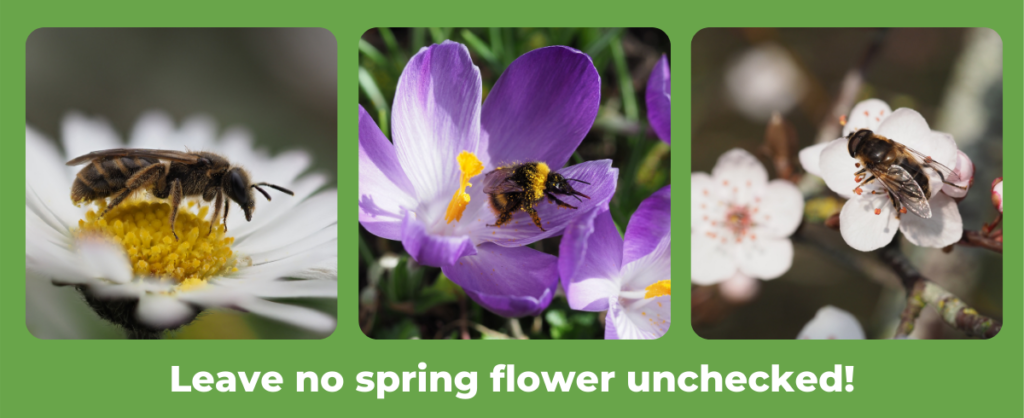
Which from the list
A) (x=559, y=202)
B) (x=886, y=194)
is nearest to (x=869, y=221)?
(x=886, y=194)

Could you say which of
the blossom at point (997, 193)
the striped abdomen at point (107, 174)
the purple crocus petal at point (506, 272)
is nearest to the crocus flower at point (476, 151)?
the purple crocus petal at point (506, 272)

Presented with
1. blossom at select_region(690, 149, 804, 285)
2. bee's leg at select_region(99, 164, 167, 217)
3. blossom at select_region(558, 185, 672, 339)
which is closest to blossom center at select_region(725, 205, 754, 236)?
blossom at select_region(690, 149, 804, 285)

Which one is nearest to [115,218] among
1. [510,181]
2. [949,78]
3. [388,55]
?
[388,55]

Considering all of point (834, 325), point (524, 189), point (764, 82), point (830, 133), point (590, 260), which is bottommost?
point (834, 325)

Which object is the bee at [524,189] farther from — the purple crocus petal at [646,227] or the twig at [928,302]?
the twig at [928,302]

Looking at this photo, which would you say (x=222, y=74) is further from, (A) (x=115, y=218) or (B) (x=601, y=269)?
(B) (x=601, y=269)

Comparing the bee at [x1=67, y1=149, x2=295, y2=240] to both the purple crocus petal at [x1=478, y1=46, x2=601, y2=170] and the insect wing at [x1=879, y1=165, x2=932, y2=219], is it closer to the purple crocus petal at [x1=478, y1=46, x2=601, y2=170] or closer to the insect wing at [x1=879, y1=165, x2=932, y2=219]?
the purple crocus petal at [x1=478, y1=46, x2=601, y2=170]

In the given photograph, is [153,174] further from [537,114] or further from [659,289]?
[659,289]
